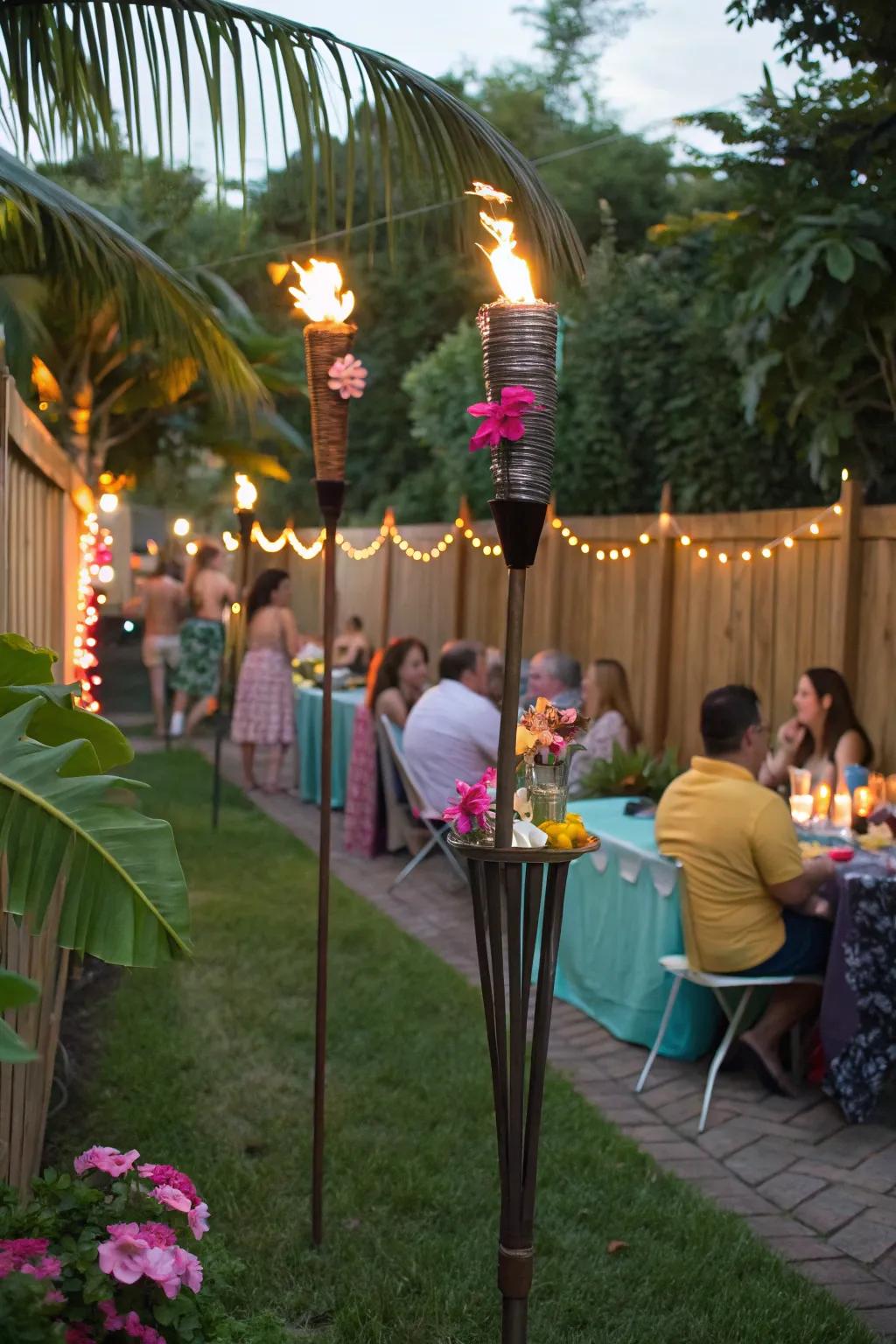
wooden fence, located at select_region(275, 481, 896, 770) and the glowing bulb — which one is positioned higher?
the glowing bulb

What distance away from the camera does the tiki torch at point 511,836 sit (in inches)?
92.7

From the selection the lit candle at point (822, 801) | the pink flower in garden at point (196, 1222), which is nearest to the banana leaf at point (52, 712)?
the pink flower in garden at point (196, 1222)

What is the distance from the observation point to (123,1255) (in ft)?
6.65

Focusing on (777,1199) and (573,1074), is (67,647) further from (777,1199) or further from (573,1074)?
(777,1199)

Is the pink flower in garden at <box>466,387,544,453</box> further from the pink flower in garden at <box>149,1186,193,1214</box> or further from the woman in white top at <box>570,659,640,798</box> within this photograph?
the woman in white top at <box>570,659,640,798</box>

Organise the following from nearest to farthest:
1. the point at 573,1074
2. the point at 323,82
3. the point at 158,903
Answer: the point at 158,903
the point at 323,82
the point at 573,1074

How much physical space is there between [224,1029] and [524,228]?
357cm

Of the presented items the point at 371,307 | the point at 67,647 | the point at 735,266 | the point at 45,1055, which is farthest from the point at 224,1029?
the point at 371,307

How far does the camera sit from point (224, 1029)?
A: 556 cm

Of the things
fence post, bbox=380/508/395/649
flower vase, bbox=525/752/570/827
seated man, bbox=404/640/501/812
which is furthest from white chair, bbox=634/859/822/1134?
fence post, bbox=380/508/395/649

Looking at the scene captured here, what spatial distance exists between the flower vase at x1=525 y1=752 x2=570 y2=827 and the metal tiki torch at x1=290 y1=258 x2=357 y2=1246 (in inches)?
45.5

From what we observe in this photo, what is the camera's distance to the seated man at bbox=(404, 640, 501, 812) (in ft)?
26.4

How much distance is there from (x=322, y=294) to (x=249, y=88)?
0.61 meters

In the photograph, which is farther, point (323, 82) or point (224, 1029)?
point (224, 1029)
